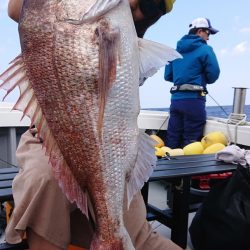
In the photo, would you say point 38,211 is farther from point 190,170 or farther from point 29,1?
point 190,170

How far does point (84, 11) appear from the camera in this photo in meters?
1.30

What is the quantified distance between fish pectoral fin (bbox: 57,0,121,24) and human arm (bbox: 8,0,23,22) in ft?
1.47

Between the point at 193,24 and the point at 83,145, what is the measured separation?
5.06 meters

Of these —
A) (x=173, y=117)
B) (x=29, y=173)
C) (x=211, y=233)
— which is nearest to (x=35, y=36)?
(x=29, y=173)

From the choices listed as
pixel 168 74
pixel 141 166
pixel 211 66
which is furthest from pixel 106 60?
pixel 168 74

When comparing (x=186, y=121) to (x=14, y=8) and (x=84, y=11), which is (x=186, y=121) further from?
(x=84, y=11)

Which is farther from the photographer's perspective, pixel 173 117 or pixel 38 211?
pixel 173 117

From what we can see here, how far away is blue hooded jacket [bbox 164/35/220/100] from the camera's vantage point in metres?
5.45

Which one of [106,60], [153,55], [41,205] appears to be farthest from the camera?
[41,205]

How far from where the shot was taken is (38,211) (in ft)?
5.19

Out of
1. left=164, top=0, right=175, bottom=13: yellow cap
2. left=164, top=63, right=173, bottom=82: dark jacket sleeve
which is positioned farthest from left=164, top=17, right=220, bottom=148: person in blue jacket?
left=164, top=0, right=175, bottom=13: yellow cap

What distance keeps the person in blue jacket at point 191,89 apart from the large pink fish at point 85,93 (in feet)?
13.9

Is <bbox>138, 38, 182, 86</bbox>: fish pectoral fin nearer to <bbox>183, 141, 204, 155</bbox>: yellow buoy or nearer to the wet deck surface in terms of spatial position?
the wet deck surface

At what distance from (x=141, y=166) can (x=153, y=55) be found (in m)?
0.44
